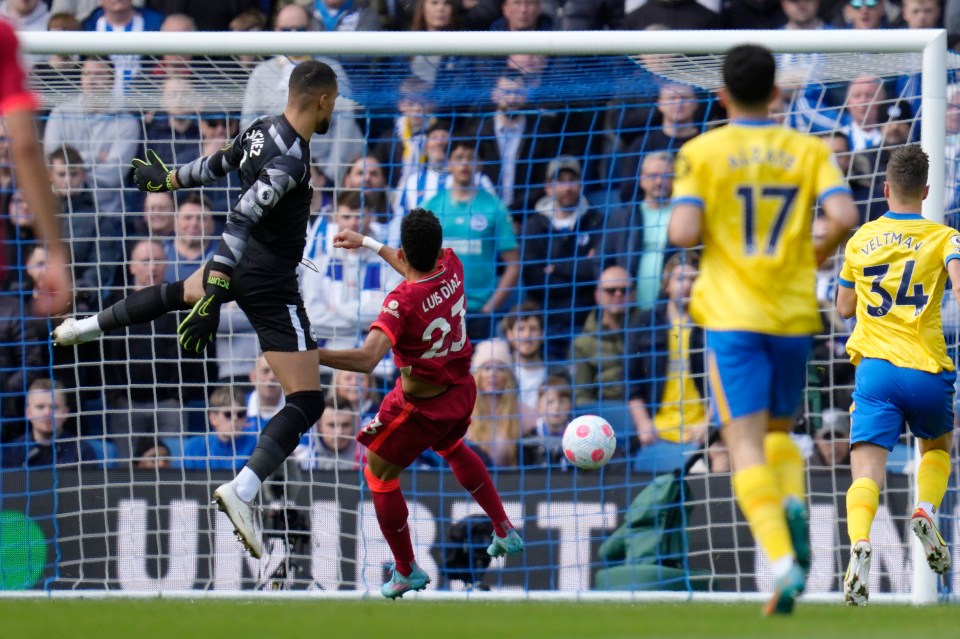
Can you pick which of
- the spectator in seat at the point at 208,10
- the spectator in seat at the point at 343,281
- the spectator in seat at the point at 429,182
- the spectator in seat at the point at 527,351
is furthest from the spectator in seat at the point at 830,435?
the spectator in seat at the point at 208,10

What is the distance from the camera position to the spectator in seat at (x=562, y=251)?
10117 mm

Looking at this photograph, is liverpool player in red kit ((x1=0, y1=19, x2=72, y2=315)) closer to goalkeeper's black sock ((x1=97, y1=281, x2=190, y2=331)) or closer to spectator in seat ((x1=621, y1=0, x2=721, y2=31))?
goalkeeper's black sock ((x1=97, y1=281, x2=190, y2=331))

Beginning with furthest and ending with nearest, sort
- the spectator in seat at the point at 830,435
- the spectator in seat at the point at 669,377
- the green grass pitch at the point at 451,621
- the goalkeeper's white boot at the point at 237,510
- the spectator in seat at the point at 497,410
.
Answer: the spectator in seat at the point at 497,410 < the spectator in seat at the point at 830,435 < the spectator in seat at the point at 669,377 < the goalkeeper's white boot at the point at 237,510 < the green grass pitch at the point at 451,621

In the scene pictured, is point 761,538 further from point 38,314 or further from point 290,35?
point 38,314

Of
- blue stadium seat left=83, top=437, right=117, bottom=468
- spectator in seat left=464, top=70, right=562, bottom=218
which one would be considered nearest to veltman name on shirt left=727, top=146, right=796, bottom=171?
spectator in seat left=464, top=70, right=562, bottom=218

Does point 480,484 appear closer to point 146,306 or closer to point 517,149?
point 146,306

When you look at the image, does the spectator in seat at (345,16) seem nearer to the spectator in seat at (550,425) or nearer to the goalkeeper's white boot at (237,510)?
the spectator in seat at (550,425)

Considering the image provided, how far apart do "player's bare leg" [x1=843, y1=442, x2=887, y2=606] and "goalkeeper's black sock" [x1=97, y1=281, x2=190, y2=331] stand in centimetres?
373

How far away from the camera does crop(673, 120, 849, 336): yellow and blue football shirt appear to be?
5336 millimetres

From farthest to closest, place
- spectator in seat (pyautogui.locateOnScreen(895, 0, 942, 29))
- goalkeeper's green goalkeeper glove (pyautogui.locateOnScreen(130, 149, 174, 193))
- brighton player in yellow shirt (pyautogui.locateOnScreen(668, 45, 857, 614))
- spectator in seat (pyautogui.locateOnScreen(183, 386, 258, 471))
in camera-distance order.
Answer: spectator in seat (pyautogui.locateOnScreen(895, 0, 942, 29)) → spectator in seat (pyautogui.locateOnScreen(183, 386, 258, 471)) → goalkeeper's green goalkeeper glove (pyautogui.locateOnScreen(130, 149, 174, 193)) → brighton player in yellow shirt (pyautogui.locateOnScreen(668, 45, 857, 614))

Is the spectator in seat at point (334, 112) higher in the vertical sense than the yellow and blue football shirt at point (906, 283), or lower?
higher

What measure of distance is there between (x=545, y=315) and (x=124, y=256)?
118 inches

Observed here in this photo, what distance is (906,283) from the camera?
7230 mm

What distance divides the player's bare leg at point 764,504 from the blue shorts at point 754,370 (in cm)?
6
